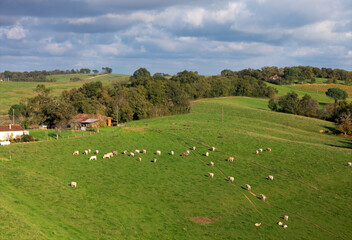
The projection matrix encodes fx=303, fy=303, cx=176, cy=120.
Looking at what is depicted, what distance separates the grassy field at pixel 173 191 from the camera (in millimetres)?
30766

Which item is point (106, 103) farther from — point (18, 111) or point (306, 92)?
point (306, 92)

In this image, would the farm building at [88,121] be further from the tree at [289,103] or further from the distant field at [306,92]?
the distant field at [306,92]

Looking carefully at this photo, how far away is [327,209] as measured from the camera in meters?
39.2

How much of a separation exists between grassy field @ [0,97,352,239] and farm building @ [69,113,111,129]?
25.6 metres

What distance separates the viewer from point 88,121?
92375 millimetres

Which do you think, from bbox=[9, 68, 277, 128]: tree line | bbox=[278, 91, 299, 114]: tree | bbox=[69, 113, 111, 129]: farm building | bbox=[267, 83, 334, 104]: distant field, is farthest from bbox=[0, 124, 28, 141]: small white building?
bbox=[267, 83, 334, 104]: distant field

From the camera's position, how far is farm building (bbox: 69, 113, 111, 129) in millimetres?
89688

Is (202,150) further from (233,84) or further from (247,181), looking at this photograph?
(233,84)

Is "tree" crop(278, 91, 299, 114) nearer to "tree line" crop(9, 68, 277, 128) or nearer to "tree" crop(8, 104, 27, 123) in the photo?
"tree line" crop(9, 68, 277, 128)

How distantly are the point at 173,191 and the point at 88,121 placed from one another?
58.3 m

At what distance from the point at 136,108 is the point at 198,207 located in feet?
253

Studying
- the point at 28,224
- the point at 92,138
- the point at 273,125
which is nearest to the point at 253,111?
the point at 273,125

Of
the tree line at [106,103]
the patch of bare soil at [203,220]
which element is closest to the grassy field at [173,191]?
the patch of bare soil at [203,220]

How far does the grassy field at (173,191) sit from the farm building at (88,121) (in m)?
25.6
